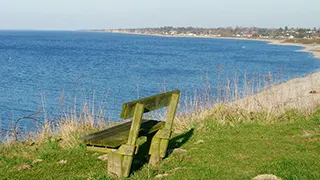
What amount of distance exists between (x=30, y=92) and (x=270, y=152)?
19.9 m

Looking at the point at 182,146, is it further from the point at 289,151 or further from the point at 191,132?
the point at 289,151

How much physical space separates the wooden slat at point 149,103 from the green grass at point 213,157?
3.06ft

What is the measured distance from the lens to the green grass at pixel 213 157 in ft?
21.9

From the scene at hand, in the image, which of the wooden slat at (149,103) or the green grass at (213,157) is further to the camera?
the green grass at (213,157)

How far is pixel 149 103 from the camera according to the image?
6.54 meters

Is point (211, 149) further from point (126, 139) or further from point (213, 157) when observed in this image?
point (126, 139)

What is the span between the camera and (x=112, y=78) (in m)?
33.2

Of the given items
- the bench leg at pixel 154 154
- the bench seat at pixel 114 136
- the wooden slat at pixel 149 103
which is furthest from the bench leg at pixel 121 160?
the bench leg at pixel 154 154

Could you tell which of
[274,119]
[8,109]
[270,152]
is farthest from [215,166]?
[8,109]

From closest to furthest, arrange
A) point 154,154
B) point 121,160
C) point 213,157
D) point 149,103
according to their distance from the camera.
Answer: point 121,160
point 149,103
point 154,154
point 213,157

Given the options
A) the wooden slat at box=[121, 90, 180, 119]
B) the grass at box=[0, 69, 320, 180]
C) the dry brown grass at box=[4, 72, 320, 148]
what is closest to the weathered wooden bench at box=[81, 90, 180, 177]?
the wooden slat at box=[121, 90, 180, 119]

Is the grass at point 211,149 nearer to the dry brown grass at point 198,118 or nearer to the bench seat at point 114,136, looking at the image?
the dry brown grass at point 198,118

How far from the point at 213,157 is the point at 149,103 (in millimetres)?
1715

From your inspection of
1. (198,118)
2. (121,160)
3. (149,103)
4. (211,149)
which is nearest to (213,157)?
(211,149)
